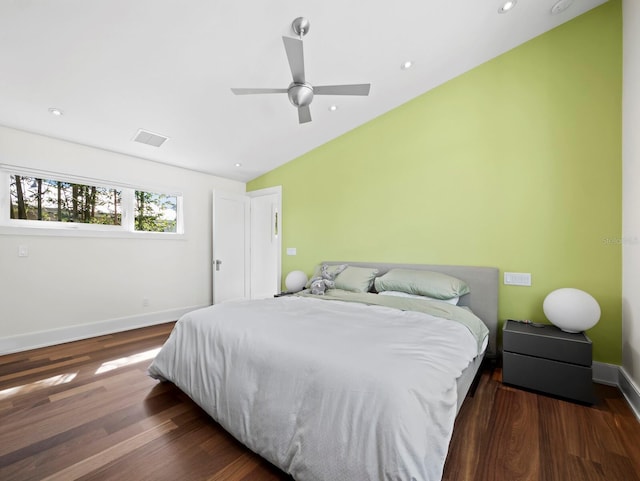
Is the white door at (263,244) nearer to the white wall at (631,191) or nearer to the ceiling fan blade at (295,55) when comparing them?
the ceiling fan blade at (295,55)

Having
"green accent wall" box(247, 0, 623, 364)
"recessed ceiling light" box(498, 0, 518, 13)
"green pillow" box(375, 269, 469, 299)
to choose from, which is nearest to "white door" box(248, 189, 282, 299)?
"green accent wall" box(247, 0, 623, 364)

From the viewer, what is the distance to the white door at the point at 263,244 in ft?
16.4

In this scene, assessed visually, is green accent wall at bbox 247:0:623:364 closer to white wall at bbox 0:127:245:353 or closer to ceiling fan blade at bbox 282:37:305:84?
ceiling fan blade at bbox 282:37:305:84

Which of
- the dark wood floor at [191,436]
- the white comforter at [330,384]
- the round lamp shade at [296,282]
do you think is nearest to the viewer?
the white comforter at [330,384]

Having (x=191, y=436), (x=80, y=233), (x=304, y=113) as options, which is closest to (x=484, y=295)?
(x=304, y=113)

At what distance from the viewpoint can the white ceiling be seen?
1.84 m

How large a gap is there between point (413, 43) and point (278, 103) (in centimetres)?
141

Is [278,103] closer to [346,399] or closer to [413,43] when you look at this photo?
[413,43]

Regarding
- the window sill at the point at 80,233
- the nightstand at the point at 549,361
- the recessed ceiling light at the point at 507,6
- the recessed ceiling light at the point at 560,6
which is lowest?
the nightstand at the point at 549,361

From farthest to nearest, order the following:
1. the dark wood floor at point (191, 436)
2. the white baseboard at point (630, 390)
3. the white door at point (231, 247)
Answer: the white door at point (231, 247)
the white baseboard at point (630, 390)
the dark wood floor at point (191, 436)

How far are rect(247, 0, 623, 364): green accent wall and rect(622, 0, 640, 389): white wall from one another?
8 cm

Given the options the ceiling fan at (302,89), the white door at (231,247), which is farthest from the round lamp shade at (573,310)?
the white door at (231,247)

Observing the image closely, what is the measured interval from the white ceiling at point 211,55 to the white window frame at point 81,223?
47cm

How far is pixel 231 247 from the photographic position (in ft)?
15.2
